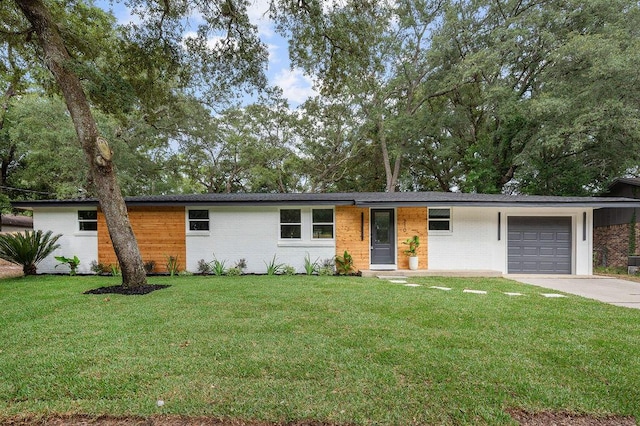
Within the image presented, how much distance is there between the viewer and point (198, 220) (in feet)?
32.4

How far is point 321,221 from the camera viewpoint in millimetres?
9805

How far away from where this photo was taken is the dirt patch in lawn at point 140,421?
2.25m

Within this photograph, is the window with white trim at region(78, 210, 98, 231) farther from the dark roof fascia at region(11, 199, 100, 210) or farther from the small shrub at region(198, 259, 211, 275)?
the small shrub at region(198, 259, 211, 275)

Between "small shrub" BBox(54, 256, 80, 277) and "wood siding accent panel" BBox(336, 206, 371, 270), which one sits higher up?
"wood siding accent panel" BBox(336, 206, 371, 270)

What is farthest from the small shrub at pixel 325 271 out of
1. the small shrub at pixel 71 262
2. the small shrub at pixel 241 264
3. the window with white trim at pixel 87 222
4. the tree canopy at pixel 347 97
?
the small shrub at pixel 71 262

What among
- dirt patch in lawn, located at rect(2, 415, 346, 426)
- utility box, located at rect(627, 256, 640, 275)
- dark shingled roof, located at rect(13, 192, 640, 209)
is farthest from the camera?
utility box, located at rect(627, 256, 640, 275)

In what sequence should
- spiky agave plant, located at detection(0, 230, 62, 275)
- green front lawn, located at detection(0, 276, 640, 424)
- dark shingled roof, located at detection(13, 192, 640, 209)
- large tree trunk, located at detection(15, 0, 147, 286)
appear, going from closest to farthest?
green front lawn, located at detection(0, 276, 640, 424)
large tree trunk, located at detection(15, 0, 147, 286)
dark shingled roof, located at detection(13, 192, 640, 209)
spiky agave plant, located at detection(0, 230, 62, 275)

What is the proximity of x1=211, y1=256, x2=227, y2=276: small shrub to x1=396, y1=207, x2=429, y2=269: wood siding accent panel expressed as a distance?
5648 millimetres

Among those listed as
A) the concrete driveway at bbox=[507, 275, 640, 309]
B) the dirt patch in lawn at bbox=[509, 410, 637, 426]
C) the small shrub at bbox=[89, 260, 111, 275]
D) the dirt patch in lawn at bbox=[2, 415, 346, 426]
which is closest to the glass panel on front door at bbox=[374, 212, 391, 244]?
the concrete driveway at bbox=[507, 275, 640, 309]

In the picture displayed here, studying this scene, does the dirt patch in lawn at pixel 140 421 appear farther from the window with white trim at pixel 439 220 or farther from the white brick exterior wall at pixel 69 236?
the white brick exterior wall at pixel 69 236

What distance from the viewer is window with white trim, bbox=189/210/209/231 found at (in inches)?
389

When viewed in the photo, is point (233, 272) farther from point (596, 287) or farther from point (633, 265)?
point (633, 265)

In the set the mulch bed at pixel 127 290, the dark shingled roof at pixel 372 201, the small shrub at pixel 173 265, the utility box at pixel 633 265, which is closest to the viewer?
the mulch bed at pixel 127 290

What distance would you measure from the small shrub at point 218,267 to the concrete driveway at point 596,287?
28.7 ft
